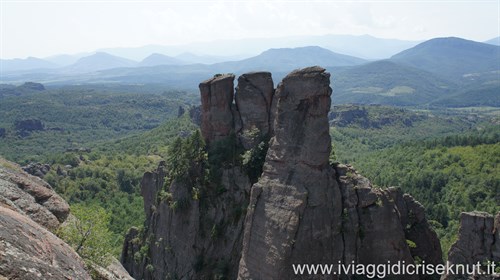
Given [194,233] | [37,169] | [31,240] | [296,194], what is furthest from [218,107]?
[37,169]

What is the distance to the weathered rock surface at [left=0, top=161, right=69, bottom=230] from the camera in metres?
18.6

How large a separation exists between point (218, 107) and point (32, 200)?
26.7m

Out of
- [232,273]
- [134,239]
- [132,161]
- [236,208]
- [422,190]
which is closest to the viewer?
[232,273]

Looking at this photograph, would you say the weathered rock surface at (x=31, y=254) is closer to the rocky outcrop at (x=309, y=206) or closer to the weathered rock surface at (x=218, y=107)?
the rocky outcrop at (x=309, y=206)

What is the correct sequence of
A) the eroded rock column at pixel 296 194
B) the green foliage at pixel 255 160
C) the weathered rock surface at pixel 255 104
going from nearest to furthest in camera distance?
the eroded rock column at pixel 296 194 < the green foliage at pixel 255 160 < the weathered rock surface at pixel 255 104

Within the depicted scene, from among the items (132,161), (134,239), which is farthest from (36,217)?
(132,161)

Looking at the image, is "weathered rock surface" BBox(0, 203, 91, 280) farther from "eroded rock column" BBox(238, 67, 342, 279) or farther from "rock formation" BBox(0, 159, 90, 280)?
"eroded rock column" BBox(238, 67, 342, 279)

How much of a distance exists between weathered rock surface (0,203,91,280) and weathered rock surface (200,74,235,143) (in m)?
29.4

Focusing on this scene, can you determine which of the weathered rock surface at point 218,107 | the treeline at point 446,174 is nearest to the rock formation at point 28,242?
the weathered rock surface at point 218,107

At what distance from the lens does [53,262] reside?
534 inches

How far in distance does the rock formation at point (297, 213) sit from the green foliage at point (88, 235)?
12.6 metres

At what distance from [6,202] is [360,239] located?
2336 centimetres

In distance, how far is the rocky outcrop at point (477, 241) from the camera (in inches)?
1161

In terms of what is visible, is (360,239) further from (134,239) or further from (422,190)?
(422,190)
